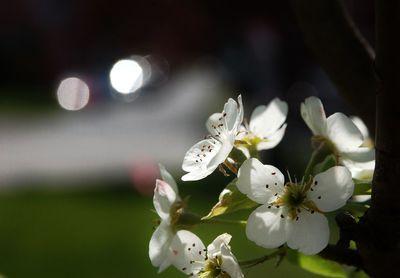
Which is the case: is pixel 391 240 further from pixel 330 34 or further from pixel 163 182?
pixel 330 34

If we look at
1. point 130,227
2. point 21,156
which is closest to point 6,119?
point 21,156

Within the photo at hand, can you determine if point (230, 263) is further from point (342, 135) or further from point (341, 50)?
point (341, 50)

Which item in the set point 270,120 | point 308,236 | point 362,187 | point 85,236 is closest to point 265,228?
point 308,236

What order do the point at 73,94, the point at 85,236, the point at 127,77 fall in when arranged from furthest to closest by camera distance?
1. the point at 73,94
2. the point at 127,77
3. the point at 85,236

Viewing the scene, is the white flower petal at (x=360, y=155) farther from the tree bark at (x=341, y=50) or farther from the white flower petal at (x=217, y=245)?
the white flower petal at (x=217, y=245)

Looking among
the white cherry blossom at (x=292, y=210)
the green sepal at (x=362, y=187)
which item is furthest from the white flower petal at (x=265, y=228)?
the green sepal at (x=362, y=187)

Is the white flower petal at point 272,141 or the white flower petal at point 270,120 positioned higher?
the white flower petal at point 270,120

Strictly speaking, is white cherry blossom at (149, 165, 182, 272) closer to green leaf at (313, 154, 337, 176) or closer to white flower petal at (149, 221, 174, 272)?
white flower petal at (149, 221, 174, 272)
